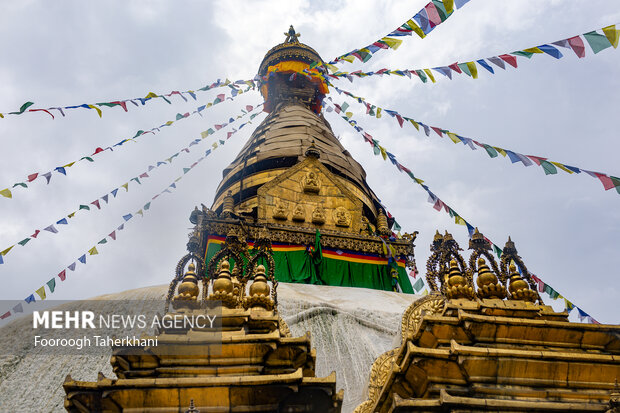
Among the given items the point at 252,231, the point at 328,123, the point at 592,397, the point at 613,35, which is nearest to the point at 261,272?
the point at 592,397

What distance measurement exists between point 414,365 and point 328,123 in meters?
21.1

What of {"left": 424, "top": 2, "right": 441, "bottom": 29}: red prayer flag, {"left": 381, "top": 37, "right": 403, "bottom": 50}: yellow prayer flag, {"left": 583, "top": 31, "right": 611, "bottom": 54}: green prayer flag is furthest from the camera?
{"left": 381, "top": 37, "right": 403, "bottom": 50}: yellow prayer flag

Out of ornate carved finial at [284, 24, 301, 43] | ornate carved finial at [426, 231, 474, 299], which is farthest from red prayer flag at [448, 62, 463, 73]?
ornate carved finial at [284, 24, 301, 43]

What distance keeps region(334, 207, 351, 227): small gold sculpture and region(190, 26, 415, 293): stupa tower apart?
1.1 inches

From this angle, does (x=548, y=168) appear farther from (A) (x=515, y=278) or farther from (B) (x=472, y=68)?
(A) (x=515, y=278)

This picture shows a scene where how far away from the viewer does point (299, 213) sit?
1547cm

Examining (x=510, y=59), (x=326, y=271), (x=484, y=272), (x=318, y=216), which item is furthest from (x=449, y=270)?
(x=318, y=216)

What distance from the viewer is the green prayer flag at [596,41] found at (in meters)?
7.09

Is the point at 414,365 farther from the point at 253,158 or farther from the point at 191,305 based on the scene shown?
the point at 253,158

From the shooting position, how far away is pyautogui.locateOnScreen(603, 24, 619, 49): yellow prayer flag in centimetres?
693

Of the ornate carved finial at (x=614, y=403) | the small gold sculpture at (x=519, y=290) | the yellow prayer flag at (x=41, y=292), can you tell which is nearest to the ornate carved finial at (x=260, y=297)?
the small gold sculpture at (x=519, y=290)

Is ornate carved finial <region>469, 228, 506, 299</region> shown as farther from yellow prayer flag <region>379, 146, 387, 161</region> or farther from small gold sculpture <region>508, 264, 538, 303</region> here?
yellow prayer flag <region>379, 146, 387, 161</region>

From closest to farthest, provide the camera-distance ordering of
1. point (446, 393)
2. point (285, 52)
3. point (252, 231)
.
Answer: point (446, 393) < point (252, 231) < point (285, 52)

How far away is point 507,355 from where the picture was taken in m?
4.57
